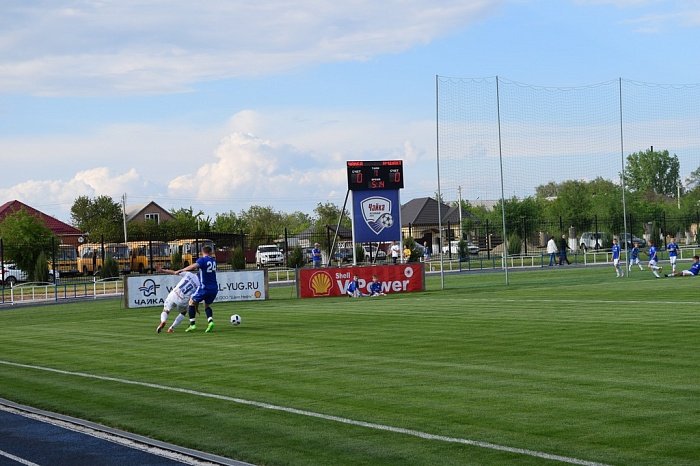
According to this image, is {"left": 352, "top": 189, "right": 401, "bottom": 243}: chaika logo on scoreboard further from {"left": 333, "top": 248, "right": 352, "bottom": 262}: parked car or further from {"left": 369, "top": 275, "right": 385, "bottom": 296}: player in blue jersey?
{"left": 333, "top": 248, "right": 352, "bottom": 262}: parked car

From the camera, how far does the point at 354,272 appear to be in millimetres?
38594

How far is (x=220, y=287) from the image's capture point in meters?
37.8

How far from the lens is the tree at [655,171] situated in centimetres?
14725

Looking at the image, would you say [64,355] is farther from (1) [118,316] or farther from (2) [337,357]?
(1) [118,316]

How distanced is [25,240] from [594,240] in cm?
4426

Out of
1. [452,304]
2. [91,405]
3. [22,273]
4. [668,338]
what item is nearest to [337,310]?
[452,304]

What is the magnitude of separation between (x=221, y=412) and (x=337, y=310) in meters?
17.9

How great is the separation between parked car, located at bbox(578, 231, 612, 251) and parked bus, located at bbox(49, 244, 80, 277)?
37.3 m

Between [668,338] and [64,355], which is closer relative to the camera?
[668,338]

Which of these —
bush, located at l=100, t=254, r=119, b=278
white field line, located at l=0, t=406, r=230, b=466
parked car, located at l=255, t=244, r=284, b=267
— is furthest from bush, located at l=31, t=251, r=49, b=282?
white field line, located at l=0, t=406, r=230, b=466

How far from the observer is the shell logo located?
38.8 meters

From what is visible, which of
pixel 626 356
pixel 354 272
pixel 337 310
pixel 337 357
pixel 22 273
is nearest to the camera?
pixel 626 356

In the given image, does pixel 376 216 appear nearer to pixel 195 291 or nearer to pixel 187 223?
pixel 195 291

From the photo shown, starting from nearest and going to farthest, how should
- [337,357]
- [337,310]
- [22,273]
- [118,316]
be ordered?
[337,357] → [337,310] → [118,316] → [22,273]
